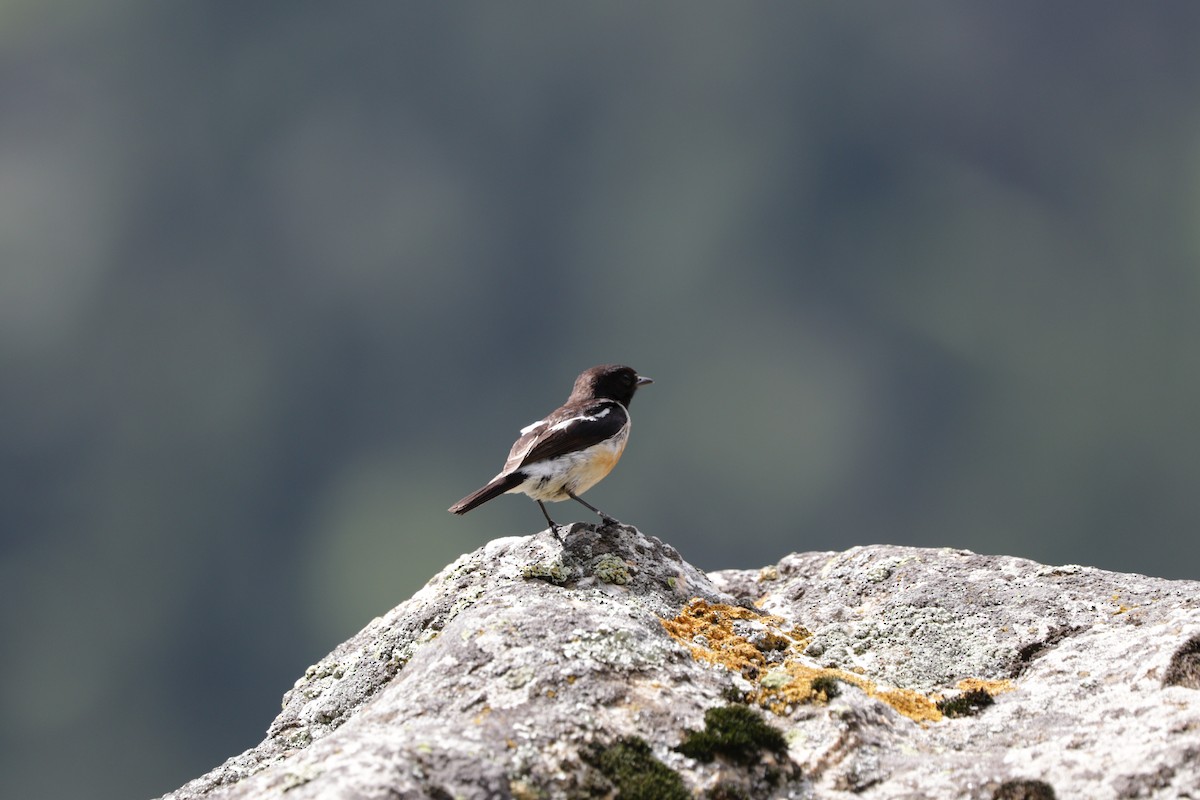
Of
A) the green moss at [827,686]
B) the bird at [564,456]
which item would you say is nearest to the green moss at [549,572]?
the bird at [564,456]

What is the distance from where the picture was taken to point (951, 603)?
955 centimetres

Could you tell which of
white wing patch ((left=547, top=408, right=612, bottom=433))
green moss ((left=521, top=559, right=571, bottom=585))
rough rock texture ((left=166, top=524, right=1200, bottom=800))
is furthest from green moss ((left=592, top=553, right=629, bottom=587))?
white wing patch ((left=547, top=408, right=612, bottom=433))

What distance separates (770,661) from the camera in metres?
8.24

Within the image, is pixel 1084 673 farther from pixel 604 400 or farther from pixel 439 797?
pixel 604 400

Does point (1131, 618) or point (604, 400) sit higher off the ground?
point (604, 400)

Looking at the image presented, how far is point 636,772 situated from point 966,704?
3033mm

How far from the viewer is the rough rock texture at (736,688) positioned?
5.93 m

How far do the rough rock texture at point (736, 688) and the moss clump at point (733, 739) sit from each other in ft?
0.05

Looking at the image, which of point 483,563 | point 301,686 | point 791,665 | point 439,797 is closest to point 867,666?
point 791,665

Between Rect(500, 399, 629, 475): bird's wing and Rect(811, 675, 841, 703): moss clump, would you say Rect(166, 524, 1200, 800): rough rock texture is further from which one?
Rect(500, 399, 629, 475): bird's wing

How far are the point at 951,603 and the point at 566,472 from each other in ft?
13.6

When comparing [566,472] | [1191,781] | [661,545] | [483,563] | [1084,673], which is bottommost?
[1191,781]

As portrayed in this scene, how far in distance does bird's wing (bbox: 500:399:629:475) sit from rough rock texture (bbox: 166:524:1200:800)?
1.16 m

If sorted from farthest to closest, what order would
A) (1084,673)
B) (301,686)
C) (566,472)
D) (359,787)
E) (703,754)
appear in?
(566,472), (301,686), (1084,673), (703,754), (359,787)
